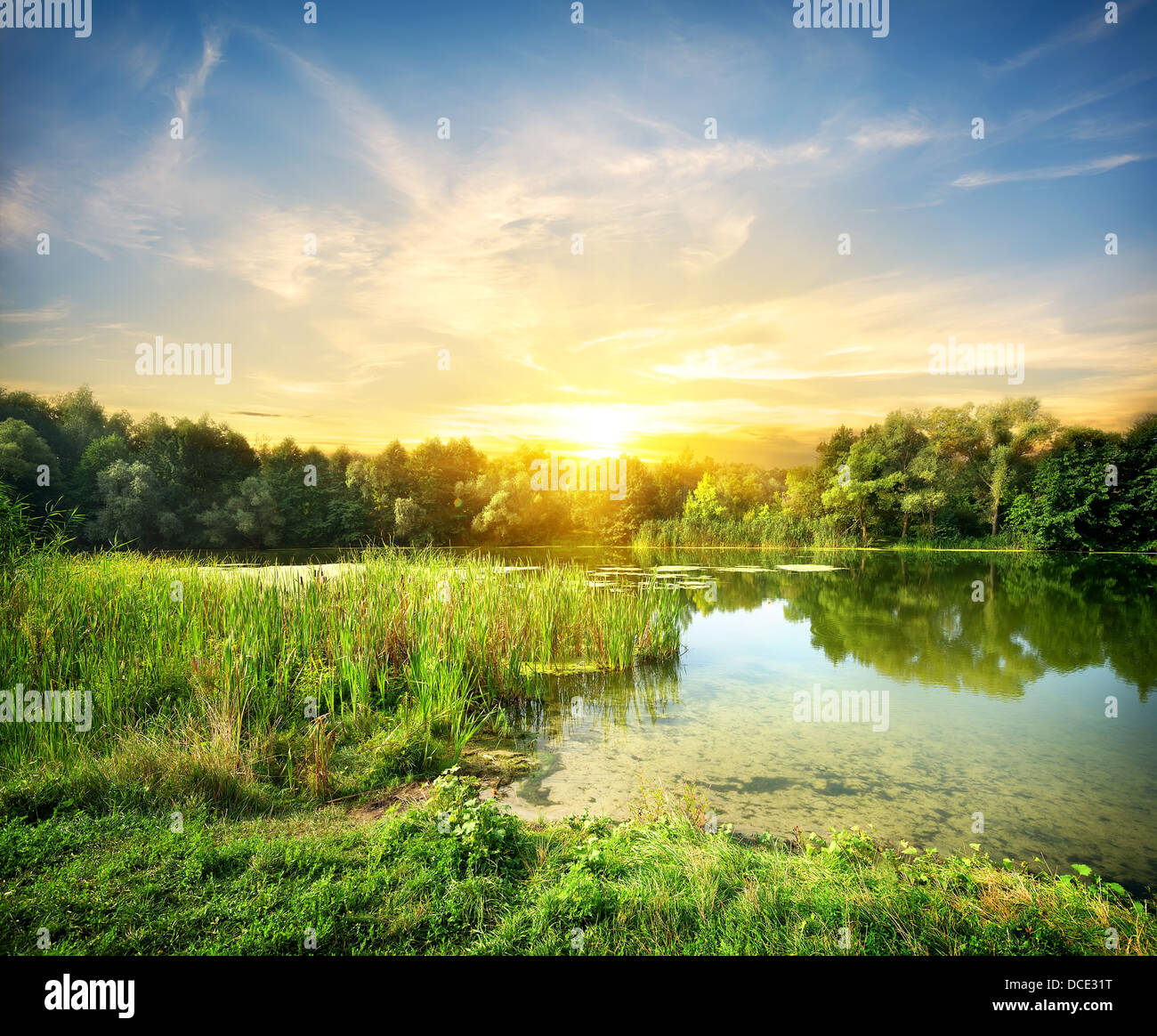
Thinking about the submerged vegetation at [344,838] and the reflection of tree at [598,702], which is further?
the reflection of tree at [598,702]

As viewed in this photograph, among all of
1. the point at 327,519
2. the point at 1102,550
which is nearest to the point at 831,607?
the point at 1102,550

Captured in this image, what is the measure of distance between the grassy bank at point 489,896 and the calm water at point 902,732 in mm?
1167

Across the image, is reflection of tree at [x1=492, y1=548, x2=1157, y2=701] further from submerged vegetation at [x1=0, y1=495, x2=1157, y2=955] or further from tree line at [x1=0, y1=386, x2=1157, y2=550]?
submerged vegetation at [x1=0, y1=495, x2=1157, y2=955]

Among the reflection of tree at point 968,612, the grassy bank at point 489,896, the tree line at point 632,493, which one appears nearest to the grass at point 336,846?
the grassy bank at point 489,896

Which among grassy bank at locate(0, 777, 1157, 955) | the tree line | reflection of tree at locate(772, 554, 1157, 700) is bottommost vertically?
reflection of tree at locate(772, 554, 1157, 700)

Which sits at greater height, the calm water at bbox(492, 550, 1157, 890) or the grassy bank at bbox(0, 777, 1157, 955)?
the grassy bank at bbox(0, 777, 1157, 955)

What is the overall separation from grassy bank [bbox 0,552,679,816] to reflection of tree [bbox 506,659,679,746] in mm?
338

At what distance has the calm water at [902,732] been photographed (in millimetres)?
4781

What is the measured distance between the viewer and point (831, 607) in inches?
627

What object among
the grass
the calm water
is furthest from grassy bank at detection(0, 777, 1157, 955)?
the calm water

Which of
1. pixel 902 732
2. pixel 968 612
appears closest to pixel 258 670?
pixel 902 732

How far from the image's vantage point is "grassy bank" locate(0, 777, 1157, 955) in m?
2.69

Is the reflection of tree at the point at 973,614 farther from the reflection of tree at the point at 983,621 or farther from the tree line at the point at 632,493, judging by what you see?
the tree line at the point at 632,493

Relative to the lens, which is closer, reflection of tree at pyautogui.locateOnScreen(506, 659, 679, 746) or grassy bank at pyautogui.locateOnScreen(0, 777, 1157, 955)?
grassy bank at pyautogui.locateOnScreen(0, 777, 1157, 955)
